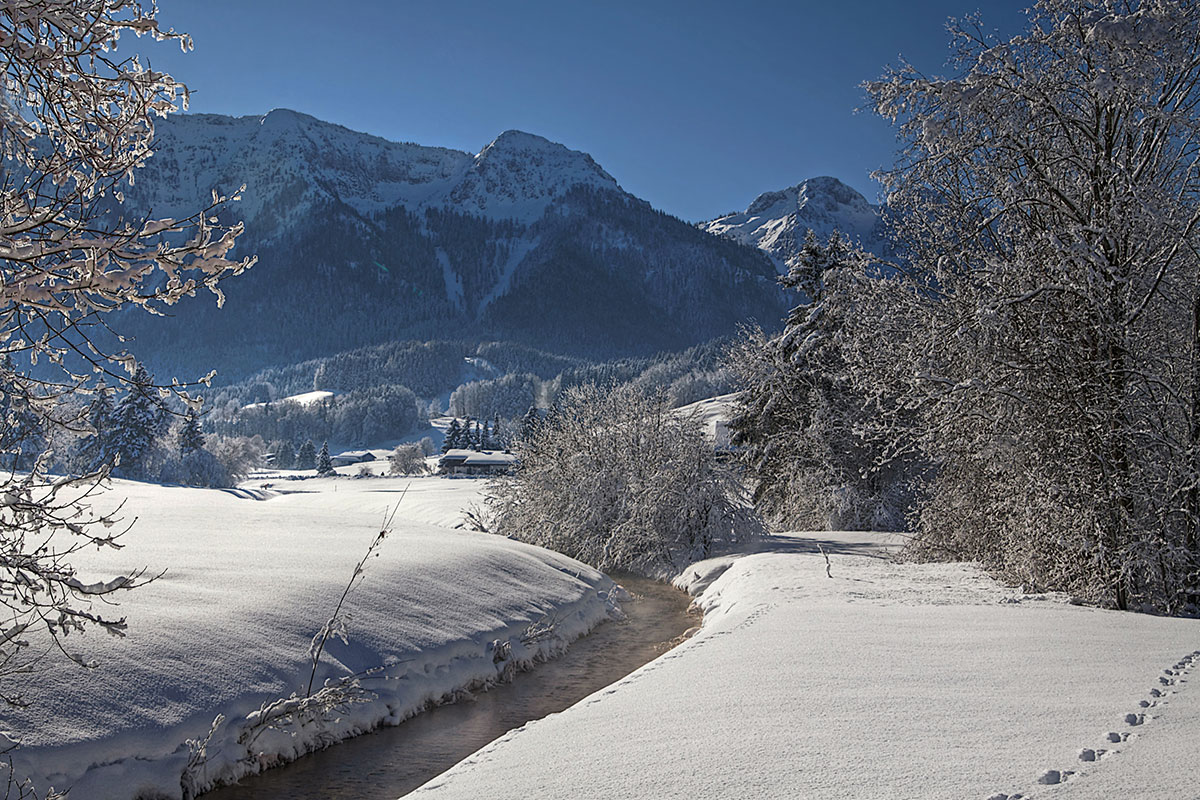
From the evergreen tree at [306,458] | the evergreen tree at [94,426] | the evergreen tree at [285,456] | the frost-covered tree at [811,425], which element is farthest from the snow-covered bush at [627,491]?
the evergreen tree at [285,456]

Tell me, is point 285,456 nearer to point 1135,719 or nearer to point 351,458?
point 351,458

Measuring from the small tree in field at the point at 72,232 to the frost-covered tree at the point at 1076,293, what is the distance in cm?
876

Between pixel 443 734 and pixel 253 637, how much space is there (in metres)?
2.30

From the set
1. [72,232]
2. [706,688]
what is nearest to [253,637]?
[706,688]

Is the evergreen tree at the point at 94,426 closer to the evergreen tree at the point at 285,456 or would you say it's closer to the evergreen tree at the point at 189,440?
the evergreen tree at the point at 189,440

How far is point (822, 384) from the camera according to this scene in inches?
1019

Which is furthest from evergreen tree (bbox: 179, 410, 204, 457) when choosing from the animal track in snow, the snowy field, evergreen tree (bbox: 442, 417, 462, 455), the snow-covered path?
the animal track in snow

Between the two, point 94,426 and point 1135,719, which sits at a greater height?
point 94,426

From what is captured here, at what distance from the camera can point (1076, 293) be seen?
31.4 feet

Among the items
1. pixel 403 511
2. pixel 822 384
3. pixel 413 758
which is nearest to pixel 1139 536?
pixel 413 758

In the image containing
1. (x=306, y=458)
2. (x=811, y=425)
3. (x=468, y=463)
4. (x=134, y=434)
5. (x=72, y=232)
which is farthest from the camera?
(x=306, y=458)

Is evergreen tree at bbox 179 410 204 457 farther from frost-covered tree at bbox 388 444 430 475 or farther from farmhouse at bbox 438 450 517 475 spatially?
frost-covered tree at bbox 388 444 430 475

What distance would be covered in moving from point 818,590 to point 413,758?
729 centimetres

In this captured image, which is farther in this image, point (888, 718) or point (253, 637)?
point (253, 637)
